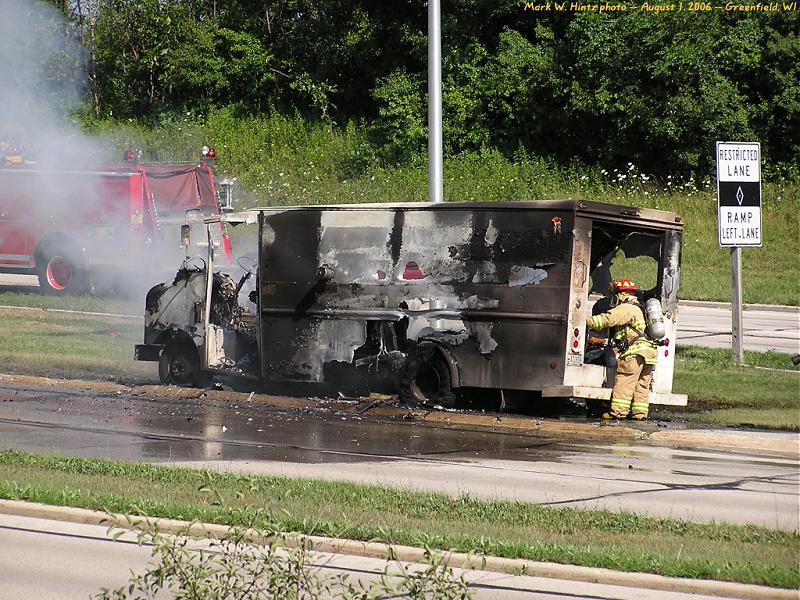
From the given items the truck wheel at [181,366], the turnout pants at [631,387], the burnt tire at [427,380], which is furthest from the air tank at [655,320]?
the truck wheel at [181,366]

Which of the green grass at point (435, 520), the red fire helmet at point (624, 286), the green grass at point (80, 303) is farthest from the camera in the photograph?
the green grass at point (80, 303)

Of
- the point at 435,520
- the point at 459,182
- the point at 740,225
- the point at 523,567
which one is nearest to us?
the point at 523,567

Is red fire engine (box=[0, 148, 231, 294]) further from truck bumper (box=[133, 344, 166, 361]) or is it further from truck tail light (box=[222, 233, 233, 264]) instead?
truck bumper (box=[133, 344, 166, 361])

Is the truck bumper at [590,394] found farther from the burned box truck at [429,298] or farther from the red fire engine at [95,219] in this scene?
the red fire engine at [95,219]

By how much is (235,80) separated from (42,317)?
69.9 feet

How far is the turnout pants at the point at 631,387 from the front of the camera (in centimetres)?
1366

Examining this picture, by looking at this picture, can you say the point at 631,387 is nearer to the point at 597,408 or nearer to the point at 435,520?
the point at 597,408

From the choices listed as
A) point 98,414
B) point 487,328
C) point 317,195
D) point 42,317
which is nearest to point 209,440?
point 98,414

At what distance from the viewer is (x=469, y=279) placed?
13.4 meters

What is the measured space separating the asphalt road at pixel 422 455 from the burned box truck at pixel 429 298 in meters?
0.69

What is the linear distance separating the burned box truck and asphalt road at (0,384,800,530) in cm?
A: 69

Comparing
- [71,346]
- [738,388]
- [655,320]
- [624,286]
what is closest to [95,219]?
→ [71,346]

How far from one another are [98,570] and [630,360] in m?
7.56

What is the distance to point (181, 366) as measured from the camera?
627 inches
